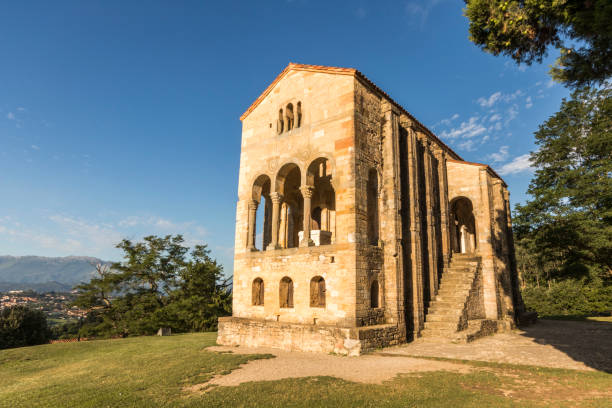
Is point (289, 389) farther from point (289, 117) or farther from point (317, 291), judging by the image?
point (289, 117)

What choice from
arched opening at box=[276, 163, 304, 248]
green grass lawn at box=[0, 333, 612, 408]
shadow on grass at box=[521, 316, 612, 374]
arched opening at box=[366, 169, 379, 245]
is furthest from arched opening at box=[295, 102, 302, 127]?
shadow on grass at box=[521, 316, 612, 374]

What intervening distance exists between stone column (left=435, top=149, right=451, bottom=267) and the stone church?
0.27ft

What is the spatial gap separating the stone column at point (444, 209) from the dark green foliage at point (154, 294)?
1568 cm

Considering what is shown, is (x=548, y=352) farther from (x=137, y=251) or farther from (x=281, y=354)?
(x=137, y=251)

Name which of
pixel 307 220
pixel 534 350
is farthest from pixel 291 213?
pixel 534 350

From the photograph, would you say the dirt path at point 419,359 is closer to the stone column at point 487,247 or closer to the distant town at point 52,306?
the stone column at point 487,247

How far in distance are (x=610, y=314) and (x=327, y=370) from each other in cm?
3342

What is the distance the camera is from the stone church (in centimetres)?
1307

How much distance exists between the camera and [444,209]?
66.3ft

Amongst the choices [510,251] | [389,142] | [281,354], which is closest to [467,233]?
[510,251]

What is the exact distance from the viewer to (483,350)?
11977 millimetres

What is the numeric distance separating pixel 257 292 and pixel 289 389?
30.3ft

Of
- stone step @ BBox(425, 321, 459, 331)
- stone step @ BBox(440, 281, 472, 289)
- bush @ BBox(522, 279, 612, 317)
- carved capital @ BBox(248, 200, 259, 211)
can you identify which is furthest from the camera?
bush @ BBox(522, 279, 612, 317)

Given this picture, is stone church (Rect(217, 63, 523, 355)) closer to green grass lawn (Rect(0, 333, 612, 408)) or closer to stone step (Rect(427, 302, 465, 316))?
stone step (Rect(427, 302, 465, 316))
